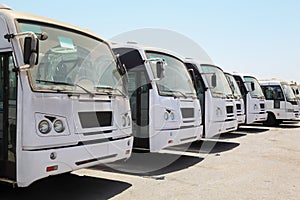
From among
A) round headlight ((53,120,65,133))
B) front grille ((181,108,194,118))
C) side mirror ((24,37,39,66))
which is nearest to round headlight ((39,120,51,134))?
round headlight ((53,120,65,133))

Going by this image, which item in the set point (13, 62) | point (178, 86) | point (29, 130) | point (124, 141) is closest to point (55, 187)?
point (124, 141)

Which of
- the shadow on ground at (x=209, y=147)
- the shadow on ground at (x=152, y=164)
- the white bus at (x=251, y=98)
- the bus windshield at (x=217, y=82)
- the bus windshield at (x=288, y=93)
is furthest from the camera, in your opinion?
the bus windshield at (x=288, y=93)

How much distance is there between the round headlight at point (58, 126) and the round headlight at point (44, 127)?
0.10 metres

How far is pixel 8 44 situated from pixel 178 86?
438 centimetres

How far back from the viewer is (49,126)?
14.5ft

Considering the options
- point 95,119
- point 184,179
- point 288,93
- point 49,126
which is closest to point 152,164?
point 184,179

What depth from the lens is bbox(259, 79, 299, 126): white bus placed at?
17.3 m

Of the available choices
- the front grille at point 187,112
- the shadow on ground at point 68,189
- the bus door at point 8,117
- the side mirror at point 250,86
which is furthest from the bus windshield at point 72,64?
the side mirror at point 250,86

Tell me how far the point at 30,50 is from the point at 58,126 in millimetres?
1062

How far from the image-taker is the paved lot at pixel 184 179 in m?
5.45

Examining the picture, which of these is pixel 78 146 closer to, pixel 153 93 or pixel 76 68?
pixel 76 68

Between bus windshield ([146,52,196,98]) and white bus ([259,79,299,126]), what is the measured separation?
10458 mm

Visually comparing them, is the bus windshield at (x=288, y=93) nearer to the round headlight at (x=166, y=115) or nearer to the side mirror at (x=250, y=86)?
the side mirror at (x=250, y=86)

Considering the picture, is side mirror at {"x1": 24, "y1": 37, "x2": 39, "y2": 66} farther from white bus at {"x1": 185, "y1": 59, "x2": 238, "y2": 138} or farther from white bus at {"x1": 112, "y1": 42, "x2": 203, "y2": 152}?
white bus at {"x1": 185, "y1": 59, "x2": 238, "y2": 138}
